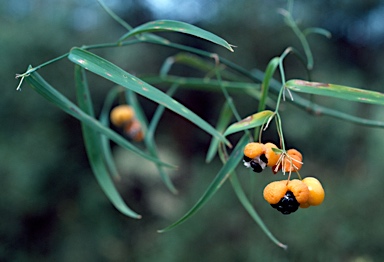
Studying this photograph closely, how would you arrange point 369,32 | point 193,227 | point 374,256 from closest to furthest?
1. point 374,256
2. point 193,227
3. point 369,32

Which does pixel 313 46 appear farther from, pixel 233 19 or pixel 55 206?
pixel 55 206

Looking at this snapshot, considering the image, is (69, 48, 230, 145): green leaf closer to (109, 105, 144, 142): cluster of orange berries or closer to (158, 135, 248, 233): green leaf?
(158, 135, 248, 233): green leaf

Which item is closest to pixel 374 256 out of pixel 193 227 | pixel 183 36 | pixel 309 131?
pixel 193 227

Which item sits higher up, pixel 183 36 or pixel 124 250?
pixel 183 36

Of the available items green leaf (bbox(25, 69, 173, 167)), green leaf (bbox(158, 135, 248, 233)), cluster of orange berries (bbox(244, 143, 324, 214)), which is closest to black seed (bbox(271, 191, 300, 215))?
cluster of orange berries (bbox(244, 143, 324, 214))

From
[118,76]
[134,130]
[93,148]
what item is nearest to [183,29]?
[118,76]

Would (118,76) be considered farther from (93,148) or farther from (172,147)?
(172,147)

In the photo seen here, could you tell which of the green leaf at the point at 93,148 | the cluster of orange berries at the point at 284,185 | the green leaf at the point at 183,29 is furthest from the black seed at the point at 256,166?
the green leaf at the point at 93,148
